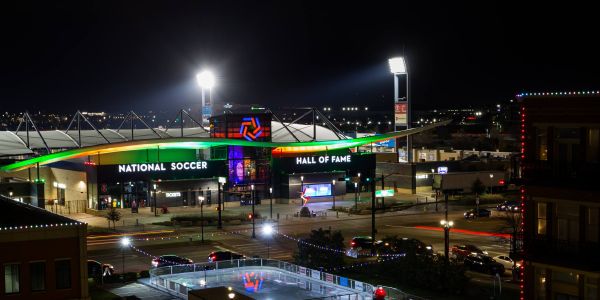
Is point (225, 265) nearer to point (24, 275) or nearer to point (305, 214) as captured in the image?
point (24, 275)

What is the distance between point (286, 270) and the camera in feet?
109

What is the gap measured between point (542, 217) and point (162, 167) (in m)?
60.3

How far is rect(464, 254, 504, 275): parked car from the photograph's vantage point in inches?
1715

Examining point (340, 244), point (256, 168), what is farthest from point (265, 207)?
point (340, 244)

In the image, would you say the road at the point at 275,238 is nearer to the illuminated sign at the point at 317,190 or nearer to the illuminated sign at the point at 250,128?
the illuminated sign at the point at 317,190

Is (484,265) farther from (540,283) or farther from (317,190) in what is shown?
(317,190)

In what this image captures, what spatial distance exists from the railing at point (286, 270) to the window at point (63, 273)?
4.07 meters

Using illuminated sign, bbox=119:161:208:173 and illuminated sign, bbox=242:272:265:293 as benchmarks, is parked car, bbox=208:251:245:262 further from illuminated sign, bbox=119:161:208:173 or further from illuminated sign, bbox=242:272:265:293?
illuminated sign, bbox=119:161:208:173

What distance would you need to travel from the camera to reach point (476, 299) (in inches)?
1281

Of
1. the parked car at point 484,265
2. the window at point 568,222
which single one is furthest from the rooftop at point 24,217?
the parked car at point 484,265

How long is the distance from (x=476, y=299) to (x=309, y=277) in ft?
24.2

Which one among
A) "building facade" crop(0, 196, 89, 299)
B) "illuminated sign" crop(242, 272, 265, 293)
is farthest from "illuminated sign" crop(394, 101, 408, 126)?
"building facade" crop(0, 196, 89, 299)

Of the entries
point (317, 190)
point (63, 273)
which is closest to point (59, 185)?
point (317, 190)

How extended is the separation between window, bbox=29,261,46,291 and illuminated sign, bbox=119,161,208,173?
4981cm
